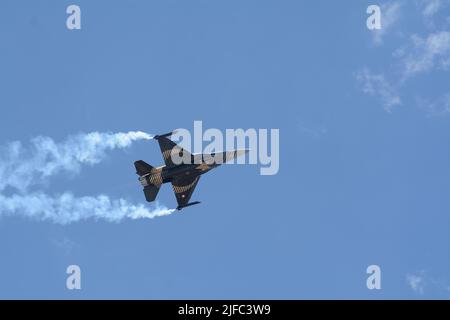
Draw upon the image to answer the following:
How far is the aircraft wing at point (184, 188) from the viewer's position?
420ft

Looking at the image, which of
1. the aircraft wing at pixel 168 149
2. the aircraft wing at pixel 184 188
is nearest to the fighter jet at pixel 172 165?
the aircraft wing at pixel 168 149

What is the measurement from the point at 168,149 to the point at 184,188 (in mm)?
7051

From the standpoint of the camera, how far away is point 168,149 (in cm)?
12644

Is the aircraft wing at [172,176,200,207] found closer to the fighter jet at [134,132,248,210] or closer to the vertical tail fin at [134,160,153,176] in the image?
the fighter jet at [134,132,248,210]

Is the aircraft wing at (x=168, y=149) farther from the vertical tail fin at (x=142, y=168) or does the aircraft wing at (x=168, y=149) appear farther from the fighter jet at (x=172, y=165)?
the vertical tail fin at (x=142, y=168)

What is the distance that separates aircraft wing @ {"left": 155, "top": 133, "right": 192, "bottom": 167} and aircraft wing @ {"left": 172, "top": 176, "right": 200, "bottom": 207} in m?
3.88

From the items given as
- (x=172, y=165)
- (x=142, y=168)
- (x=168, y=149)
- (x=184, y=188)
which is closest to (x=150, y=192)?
(x=142, y=168)

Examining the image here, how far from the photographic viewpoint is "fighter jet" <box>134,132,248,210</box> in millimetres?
125062

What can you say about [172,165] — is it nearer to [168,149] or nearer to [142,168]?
[168,149]

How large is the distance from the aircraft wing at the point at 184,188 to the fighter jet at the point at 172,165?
120 cm

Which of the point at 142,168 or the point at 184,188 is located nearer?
the point at 142,168
